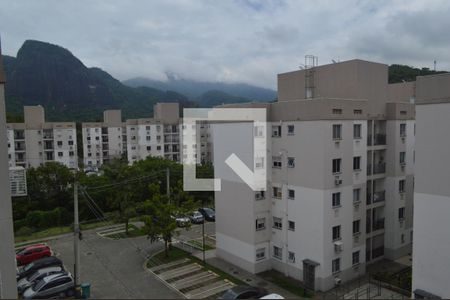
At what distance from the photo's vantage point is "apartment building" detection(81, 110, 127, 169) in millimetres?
56028

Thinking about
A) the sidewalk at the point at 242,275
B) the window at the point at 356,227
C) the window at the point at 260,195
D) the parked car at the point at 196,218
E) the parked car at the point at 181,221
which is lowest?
the sidewalk at the point at 242,275

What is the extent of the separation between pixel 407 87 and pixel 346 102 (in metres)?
11.6

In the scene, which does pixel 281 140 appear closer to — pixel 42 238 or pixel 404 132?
pixel 404 132

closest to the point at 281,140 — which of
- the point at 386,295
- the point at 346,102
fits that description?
the point at 346,102

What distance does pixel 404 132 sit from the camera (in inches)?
734

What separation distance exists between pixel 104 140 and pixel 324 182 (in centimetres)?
4910

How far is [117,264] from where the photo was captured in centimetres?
1945

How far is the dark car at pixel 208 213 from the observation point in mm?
28797

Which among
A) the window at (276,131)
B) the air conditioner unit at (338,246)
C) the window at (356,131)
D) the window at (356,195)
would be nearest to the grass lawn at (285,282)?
the air conditioner unit at (338,246)

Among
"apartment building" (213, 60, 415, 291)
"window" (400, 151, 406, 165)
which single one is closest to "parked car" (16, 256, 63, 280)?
"apartment building" (213, 60, 415, 291)

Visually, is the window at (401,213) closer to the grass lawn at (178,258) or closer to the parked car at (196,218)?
the grass lawn at (178,258)

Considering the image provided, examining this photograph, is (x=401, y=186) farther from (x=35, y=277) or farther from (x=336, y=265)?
(x=35, y=277)

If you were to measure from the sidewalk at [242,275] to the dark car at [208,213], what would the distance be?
7.54 meters

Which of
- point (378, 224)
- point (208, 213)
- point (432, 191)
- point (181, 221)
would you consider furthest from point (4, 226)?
point (208, 213)
